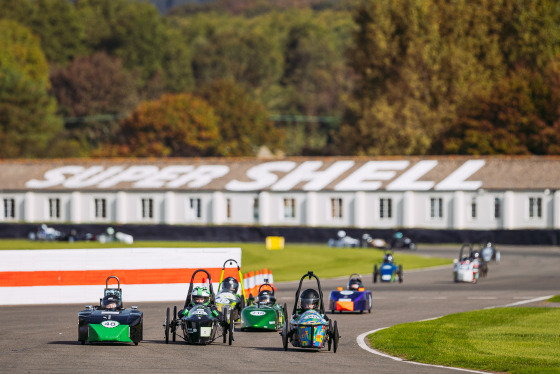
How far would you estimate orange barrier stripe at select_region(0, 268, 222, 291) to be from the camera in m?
32.1

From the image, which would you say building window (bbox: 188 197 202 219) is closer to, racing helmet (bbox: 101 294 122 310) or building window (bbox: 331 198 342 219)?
building window (bbox: 331 198 342 219)

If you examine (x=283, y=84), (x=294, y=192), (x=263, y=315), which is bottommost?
(x=263, y=315)

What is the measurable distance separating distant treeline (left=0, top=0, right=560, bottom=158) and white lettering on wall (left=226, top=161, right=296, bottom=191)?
18.5 meters

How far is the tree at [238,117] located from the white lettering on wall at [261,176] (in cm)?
5185

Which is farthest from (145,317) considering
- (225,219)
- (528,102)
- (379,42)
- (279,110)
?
(279,110)

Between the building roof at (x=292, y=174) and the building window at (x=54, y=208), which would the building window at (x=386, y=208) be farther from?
the building window at (x=54, y=208)

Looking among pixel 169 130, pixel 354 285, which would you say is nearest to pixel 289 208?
pixel 354 285

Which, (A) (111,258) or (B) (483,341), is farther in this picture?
(A) (111,258)

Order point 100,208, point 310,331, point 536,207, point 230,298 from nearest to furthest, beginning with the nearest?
1. point 310,331
2. point 230,298
3. point 536,207
4. point 100,208

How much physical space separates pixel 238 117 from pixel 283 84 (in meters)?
53.2

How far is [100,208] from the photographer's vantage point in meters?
85.4

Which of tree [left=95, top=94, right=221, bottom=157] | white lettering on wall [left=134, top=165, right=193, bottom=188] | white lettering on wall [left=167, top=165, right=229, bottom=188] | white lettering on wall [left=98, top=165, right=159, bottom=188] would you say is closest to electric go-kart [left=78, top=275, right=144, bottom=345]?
white lettering on wall [left=167, top=165, right=229, bottom=188]

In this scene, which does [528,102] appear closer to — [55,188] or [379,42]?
[379,42]

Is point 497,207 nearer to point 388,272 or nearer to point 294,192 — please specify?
point 294,192
